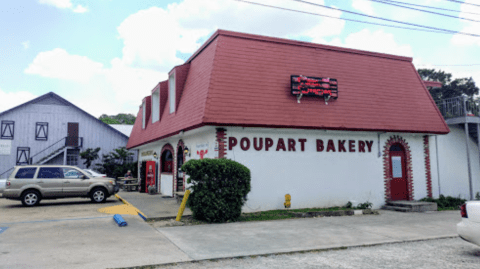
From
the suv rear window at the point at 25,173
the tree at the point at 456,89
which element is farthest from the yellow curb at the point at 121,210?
the tree at the point at 456,89

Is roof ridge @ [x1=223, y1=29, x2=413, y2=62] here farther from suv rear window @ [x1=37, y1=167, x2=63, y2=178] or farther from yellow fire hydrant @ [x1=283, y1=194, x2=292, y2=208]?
suv rear window @ [x1=37, y1=167, x2=63, y2=178]

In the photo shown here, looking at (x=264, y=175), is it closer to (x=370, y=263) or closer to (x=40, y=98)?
(x=370, y=263)

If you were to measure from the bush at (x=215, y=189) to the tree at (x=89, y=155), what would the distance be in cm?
2132

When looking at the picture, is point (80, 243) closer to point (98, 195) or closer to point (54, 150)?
point (98, 195)

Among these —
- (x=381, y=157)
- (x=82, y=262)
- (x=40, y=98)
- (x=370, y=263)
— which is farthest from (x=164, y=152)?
(x=40, y=98)

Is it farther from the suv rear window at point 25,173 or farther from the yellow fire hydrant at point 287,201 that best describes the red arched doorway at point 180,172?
the suv rear window at point 25,173

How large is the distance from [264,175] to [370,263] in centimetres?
658

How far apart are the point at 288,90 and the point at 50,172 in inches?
426

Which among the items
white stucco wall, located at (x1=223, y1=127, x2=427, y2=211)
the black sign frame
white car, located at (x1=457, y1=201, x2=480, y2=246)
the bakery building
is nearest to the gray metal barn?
the bakery building

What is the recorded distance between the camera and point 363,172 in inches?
559

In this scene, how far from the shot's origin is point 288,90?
13.3 m

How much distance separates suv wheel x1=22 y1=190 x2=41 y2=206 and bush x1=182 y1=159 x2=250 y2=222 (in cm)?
805

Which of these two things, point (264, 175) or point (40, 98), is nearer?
point (264, 175)

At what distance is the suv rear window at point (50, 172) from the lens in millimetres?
14866
